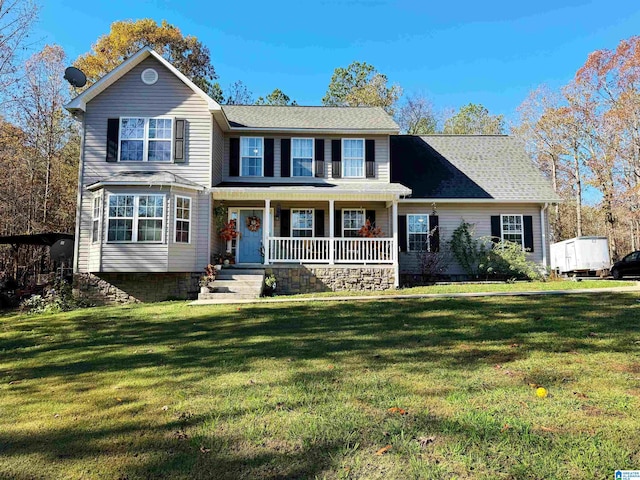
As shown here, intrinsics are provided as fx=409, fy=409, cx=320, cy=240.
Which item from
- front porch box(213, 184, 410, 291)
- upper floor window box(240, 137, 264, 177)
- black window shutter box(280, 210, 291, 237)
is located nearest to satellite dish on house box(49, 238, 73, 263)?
front porch box(213, 184, 410, 291)

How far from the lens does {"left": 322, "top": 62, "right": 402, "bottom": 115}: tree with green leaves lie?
3006 centimetres

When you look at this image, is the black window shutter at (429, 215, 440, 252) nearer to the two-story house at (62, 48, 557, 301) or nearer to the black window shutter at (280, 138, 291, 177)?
the two-story house at (62, 48, 557, 301)

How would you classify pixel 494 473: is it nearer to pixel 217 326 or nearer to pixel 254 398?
pixel 254 398

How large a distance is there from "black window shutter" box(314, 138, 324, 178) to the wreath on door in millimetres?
2764

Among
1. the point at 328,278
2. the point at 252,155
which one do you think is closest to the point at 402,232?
the point at 328,278

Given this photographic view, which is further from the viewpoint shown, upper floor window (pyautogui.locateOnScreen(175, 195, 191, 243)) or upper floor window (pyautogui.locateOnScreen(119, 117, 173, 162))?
upper floor window (pyautogui.locateOnScreen(119, 117, 173, 162))

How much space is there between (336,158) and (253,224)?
12.6ft

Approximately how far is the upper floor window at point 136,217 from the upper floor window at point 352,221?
20.5ft

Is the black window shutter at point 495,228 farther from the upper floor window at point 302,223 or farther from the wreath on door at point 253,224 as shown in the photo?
the wreath on door at point 253,224

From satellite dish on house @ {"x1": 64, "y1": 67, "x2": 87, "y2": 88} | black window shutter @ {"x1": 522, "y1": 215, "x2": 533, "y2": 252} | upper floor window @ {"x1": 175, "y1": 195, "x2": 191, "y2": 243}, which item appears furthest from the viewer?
black window shutter @ {"x1": 522, "y1": 215, "x2": 533, "y2": 252}

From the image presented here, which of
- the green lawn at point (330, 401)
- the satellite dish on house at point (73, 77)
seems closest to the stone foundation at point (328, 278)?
the green lawn at point (330, 401)

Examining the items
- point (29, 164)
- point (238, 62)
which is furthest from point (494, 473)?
point (238, 62)

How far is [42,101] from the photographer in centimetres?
1927

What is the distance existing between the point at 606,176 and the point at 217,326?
90.8ft
